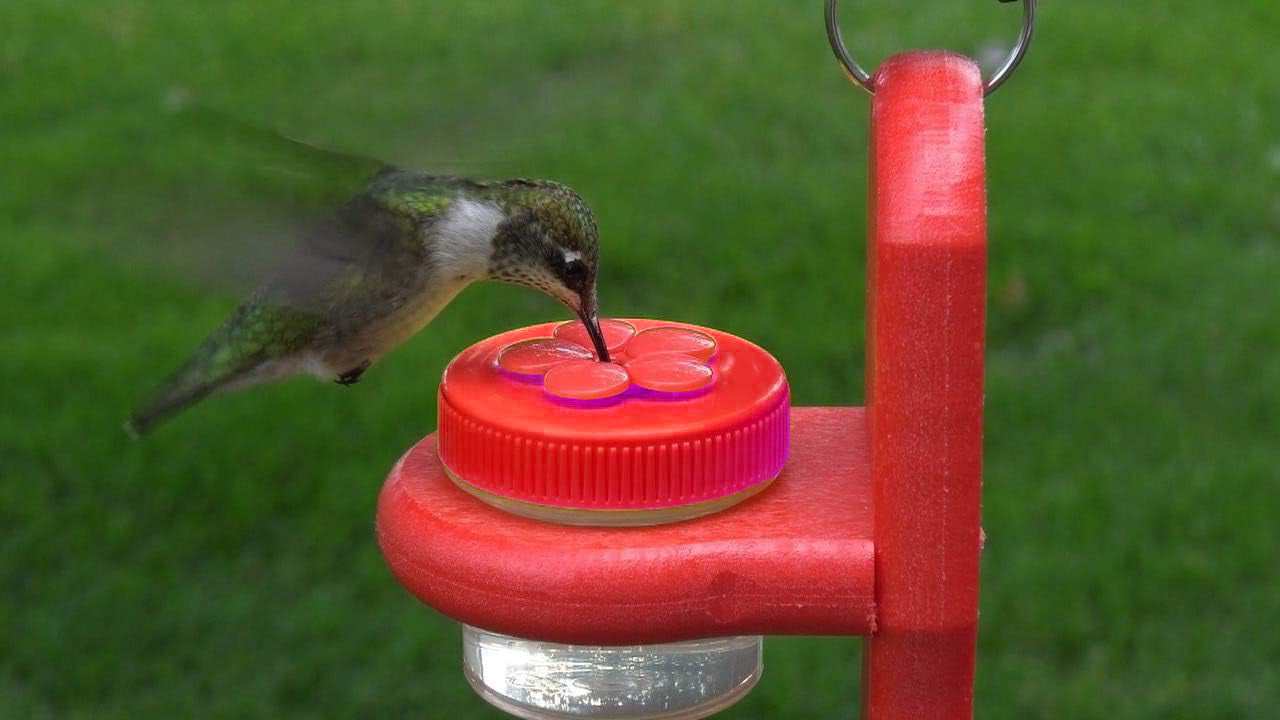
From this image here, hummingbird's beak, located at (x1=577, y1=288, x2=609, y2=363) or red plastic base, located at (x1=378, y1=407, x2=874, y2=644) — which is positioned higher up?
hummingbird's beak, located at (x1=577, y1=288, x2=609, y2=363)

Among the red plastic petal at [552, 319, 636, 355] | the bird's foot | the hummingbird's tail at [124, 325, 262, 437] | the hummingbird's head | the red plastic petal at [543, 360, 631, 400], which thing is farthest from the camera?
the hummingbird's tail at [124, 325, 262, 437]

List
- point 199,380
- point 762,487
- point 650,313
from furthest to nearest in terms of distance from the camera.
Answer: point 650,313 → point 199,380 → point 762,487

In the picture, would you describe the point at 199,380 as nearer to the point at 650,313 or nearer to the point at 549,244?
the point at 549,244

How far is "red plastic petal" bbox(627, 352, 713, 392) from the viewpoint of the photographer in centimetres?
207

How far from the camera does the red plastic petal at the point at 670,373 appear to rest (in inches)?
81.7

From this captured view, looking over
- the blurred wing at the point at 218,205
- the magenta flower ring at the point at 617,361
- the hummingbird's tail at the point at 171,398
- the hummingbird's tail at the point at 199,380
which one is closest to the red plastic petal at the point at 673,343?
the magenta flower ring at the point at 617,361

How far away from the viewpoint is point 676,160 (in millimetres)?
6312

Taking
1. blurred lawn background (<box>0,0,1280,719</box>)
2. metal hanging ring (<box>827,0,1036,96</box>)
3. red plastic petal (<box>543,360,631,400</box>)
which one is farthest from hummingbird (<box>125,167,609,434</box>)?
metal hanging ring (<box>827,0,1036,96</box>)

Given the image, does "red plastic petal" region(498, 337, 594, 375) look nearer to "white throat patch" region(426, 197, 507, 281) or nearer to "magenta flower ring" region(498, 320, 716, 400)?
"magenta flower ring" region(498, 320, 716, 400)

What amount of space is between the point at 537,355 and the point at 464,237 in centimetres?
40

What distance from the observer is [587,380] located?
208cm

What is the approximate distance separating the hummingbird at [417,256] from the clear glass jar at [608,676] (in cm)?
48

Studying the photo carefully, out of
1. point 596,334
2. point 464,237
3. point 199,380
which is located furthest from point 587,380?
point 199,380

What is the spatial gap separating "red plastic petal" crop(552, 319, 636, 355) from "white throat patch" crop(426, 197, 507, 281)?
207mm
